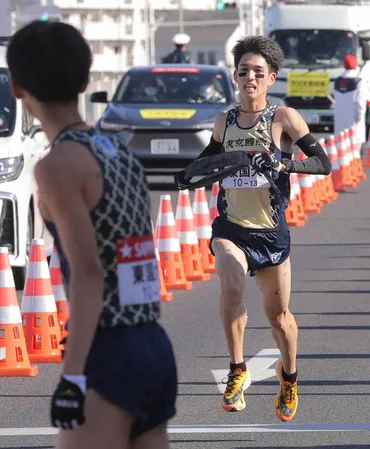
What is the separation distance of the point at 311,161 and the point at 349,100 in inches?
909

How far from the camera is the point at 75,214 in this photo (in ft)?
13.8

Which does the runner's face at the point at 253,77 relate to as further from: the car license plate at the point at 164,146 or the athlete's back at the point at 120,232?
the car license plate at the point at 164,146

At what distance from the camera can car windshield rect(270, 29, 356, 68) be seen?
37000 mm

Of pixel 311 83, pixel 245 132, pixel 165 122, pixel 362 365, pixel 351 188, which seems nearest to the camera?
pixel 245 132

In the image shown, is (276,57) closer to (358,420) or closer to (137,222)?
(358,420)

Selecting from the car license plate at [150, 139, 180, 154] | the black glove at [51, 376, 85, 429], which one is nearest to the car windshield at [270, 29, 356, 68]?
the car license plate at [150, 139, 180, 154]

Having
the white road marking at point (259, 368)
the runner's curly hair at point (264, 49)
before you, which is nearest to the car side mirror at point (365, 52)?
the white road marking at point (259, 368)

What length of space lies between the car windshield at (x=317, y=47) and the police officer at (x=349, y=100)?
5785 millimetres

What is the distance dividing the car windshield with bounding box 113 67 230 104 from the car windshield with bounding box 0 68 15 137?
8887 millimetres

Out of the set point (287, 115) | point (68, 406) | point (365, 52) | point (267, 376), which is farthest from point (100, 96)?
point (68, 406)

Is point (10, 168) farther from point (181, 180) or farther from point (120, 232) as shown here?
point (120, 232)

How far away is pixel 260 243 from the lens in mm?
8133

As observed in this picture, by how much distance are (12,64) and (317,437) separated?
12.4 feet

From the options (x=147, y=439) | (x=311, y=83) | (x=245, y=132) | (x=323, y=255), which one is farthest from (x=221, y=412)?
(x=311, y=83)
